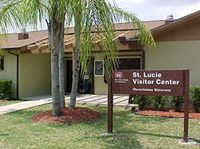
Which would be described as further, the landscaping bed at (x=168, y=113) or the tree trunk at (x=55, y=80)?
the landscaping bed at (x=168, y=113)

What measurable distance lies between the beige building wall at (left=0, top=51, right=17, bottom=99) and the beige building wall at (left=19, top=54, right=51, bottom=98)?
332mm

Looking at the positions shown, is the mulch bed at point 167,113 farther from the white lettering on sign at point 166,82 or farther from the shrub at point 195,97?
the white lettering on sign at point 166,82

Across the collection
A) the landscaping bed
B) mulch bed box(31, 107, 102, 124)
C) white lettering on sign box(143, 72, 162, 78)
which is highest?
white lettering on sign box(143, 72, 162, 78)

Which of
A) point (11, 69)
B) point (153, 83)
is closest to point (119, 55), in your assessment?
point (11, 69)

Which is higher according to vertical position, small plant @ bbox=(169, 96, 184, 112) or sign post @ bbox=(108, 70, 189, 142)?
sign post @ bbox=(108, 70, 189, 142)

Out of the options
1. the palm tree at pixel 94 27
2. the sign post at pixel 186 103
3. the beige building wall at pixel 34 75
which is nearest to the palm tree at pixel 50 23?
the palm tree at pixel 94 27

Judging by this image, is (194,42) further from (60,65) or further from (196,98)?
(60,65)

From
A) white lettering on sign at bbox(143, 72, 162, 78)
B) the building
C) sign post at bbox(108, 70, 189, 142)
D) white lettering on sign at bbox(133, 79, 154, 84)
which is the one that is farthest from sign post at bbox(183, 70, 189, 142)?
the building

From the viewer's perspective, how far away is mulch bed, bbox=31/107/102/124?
7340mm

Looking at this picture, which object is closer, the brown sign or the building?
the brown sign

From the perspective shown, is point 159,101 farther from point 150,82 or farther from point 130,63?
point 130,63

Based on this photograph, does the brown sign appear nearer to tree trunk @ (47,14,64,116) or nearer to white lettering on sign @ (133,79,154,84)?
white lettering on sign @ (133,79,154,84)

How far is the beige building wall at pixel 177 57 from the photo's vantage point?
9.95 meters

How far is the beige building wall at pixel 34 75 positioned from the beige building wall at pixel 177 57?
23.5ft
